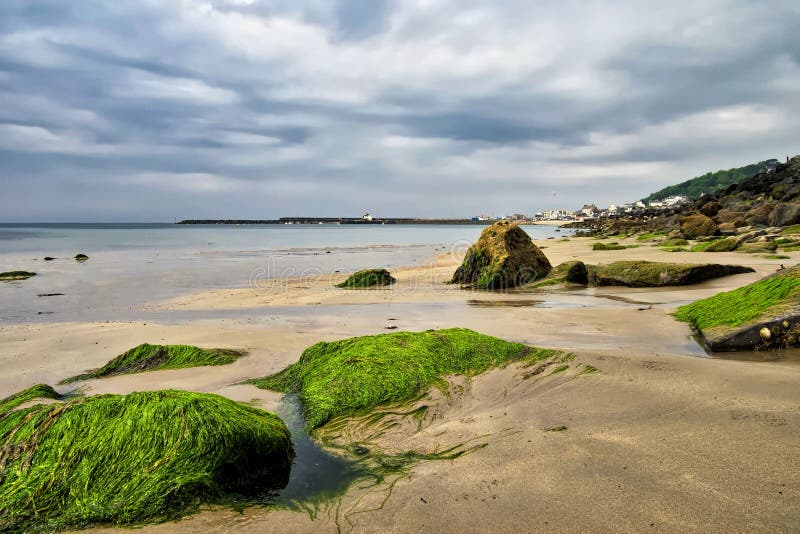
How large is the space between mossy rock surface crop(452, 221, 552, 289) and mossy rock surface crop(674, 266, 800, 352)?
21.7ft

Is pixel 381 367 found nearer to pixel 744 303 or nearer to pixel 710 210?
pixel 744 303

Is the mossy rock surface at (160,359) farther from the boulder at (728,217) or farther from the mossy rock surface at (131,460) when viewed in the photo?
the boulder at (728,217)

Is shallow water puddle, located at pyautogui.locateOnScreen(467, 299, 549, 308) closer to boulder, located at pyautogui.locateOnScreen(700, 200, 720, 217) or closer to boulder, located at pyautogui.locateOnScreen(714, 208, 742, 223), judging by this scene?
boulder, located at pyautogui.locateOnScreen(714, 208, 742, 223)

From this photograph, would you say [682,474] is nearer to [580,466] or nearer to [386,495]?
[580,466]

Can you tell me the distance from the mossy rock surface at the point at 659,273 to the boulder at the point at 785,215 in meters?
15.7

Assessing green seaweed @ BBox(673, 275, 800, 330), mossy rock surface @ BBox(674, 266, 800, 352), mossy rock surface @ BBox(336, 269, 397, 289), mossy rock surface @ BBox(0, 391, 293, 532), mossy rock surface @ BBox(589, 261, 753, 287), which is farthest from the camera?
mossy rock surface @ BBox(336, 269, 397, 289)

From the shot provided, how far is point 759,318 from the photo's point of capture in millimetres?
4684

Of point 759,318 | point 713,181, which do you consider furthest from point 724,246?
point 713,181

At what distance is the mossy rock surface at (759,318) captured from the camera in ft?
14.7

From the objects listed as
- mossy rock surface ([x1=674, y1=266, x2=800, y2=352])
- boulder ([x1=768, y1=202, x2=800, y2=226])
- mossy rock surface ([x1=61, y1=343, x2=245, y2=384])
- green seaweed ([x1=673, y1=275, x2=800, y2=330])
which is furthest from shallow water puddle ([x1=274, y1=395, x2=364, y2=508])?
boulder ([x1=768, y1=202, x2=800, y2=226])

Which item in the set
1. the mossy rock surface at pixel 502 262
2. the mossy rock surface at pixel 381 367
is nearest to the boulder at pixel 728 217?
the mossy rock surface at pixel 502 262

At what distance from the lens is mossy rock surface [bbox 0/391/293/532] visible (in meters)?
2.41

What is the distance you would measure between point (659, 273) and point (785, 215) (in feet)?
58.2

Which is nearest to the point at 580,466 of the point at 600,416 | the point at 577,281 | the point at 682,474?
the point at 682,474
